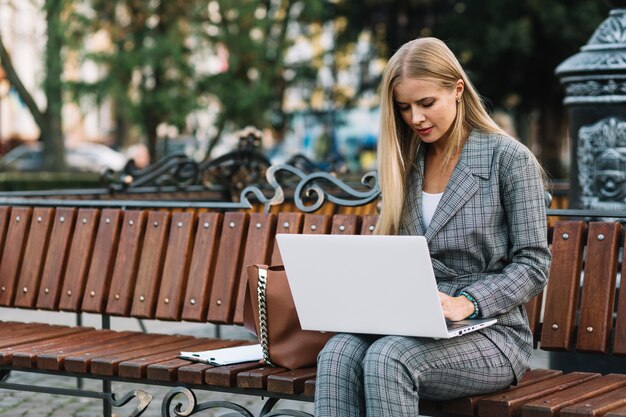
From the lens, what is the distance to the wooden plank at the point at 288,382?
4094mm

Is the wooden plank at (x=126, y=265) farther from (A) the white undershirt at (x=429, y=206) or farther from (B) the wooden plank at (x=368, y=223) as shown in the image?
(A) the white undershirt at (x=429, y=206)

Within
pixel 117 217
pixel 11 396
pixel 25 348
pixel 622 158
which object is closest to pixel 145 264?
pixel 117 217

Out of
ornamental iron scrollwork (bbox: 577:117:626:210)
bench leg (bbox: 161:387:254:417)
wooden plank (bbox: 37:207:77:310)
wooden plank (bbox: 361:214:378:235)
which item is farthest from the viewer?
ornamental iron scrollwork (bbox: 577:117:626:210)

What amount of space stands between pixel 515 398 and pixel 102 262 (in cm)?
251

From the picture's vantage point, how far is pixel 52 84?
1953cm

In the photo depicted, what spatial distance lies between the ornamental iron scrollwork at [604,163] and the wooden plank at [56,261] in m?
3.45

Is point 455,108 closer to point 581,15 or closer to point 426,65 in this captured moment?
point 426,65

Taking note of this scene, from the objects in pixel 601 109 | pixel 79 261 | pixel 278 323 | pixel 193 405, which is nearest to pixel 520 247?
pixel 278 323

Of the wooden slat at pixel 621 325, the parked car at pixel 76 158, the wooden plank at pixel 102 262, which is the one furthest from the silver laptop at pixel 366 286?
the parked car at pixel 76 158

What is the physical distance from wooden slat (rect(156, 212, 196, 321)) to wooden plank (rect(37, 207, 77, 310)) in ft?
2.10

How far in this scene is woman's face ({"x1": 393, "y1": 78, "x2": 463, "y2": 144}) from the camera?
3988 mm

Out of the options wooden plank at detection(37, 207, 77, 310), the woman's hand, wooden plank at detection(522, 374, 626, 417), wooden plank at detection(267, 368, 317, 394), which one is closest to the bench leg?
wooden plank at detection(267, 368, 317, 394)

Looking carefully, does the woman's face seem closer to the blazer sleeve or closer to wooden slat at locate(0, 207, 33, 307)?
the blazer sleeve

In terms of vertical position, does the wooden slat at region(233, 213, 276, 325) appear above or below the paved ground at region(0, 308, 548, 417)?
above
